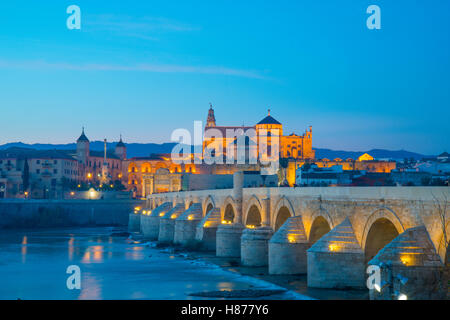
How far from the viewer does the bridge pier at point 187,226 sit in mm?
46656

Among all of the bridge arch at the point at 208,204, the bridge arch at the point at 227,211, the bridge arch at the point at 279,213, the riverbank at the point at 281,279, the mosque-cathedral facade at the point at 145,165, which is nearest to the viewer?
the riverbank at the point at 281,279

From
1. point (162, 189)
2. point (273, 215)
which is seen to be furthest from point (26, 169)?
point (273, 215)

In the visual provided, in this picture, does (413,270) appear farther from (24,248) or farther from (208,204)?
(24,248)

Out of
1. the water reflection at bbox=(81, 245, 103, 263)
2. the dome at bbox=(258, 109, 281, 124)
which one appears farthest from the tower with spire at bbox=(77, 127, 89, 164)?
the water reflection at bbox=(81, 245, 103, 263)

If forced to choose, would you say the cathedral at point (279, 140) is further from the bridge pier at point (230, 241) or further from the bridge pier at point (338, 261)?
the bridge pier at point (338, 261)

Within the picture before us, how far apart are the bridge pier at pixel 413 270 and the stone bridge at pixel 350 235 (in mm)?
28

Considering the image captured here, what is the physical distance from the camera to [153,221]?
59.5 m

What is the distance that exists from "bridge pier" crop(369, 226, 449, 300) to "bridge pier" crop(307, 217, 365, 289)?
3.68 meters

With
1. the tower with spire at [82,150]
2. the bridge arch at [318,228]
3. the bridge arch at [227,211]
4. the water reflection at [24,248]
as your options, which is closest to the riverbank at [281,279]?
the bridge arch at [318,228]

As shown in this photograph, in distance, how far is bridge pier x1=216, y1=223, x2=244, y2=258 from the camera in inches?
1475

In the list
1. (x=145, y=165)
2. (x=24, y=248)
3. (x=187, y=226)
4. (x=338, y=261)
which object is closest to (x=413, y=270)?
(x=338, y=261)

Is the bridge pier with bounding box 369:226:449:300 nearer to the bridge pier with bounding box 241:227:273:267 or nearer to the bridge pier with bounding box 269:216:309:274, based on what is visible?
the bridge pier with bounding box 269:216:309:274

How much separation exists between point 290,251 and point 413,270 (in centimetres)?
1006
